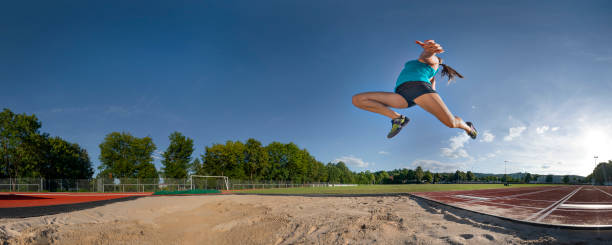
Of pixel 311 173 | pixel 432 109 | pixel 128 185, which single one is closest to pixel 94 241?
pixel 432 109

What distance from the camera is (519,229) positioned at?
151 inches

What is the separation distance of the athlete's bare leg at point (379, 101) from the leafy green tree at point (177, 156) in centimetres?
5125

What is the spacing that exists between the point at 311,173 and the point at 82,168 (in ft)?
173

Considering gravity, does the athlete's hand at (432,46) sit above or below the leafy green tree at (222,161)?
above

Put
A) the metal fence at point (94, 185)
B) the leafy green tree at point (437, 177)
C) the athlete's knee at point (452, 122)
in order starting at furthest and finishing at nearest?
1. the leafy green tree at point (437, 177)
2. the metal fence at point (94, 185)
3. the athlete's knee at point (452, 122)

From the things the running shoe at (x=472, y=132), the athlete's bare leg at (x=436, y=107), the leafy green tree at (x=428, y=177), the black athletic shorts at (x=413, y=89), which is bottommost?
the leafy green tree at (x=428, y=177)

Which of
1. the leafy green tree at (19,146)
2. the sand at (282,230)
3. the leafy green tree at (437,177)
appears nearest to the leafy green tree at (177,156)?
the leafy green tree at (19,146)

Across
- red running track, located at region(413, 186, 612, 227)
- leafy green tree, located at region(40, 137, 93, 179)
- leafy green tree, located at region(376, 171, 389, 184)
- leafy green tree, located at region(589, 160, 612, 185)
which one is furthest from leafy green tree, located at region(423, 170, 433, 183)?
red running track, located at region(413, 186, 612, 227)

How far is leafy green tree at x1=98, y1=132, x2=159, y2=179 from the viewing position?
47.1 metres

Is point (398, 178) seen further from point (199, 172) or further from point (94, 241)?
point (94, 241)

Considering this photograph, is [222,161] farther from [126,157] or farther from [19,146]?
[19,146]

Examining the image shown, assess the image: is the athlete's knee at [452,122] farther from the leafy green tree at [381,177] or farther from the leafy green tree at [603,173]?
the leafy green tree at [381,177]

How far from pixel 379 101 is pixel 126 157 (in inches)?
2217

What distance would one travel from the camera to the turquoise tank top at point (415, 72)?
13.4ft
